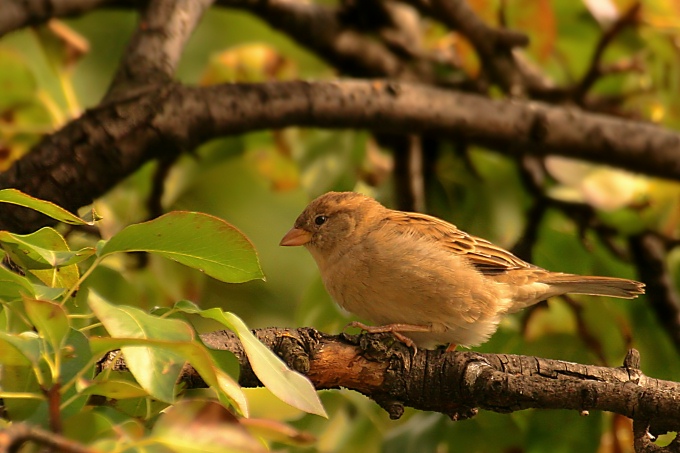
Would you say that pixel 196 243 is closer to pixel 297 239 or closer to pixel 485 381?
pixel 485 381

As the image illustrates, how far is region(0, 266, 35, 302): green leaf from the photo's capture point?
1.10 m

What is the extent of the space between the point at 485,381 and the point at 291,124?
1.24m

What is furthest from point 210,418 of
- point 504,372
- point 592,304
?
point 592,304

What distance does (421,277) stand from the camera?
2260 mm

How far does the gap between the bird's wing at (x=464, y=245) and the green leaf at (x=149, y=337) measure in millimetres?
1446

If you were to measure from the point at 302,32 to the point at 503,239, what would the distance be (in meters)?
1.15

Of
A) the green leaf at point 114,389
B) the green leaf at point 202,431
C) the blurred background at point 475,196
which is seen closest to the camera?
the green leaf at point 202,431

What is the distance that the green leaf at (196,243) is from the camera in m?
1.16

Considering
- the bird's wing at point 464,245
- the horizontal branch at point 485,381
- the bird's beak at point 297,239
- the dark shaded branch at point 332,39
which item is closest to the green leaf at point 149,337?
the horizontal branch at point 485,381

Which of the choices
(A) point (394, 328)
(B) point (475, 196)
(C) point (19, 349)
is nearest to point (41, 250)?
(C) point (19, 349)

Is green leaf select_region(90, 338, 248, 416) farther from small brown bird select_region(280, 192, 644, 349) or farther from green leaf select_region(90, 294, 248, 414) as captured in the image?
small brown bird select_region(280, 192, 644, 349)

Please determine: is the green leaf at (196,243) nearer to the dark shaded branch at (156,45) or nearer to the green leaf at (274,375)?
the green leaf at (274,375)

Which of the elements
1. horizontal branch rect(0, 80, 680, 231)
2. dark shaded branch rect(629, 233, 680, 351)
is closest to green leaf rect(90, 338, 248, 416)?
horizontal branch rect(0, 80, 680, 231)

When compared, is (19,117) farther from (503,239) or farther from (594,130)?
(594,130)
